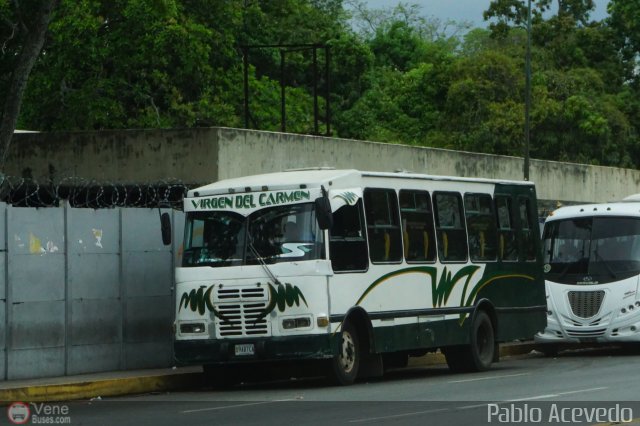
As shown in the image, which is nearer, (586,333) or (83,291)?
(83,291)

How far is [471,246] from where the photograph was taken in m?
21.9

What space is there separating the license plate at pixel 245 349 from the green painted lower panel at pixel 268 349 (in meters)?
0.03

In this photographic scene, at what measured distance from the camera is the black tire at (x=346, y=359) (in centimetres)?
1847

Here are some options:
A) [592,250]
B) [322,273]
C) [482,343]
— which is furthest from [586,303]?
[322,273]

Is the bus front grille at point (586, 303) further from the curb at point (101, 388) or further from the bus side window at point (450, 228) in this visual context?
the curb at point (101, 388)

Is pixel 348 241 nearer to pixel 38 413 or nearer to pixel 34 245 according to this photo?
pixel 34 245

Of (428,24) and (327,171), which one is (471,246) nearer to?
(327,171)

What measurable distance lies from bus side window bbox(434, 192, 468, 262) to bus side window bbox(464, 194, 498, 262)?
22cm

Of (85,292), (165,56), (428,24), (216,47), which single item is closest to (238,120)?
(216,47)

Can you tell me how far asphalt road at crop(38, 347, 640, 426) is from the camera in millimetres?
13617

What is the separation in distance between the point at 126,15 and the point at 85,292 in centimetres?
1789

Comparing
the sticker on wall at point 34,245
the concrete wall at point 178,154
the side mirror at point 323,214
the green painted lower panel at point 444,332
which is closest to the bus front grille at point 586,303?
the green painted lower panel at point 444,332

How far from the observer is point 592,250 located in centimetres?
2611

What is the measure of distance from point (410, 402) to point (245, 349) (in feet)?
11.1
